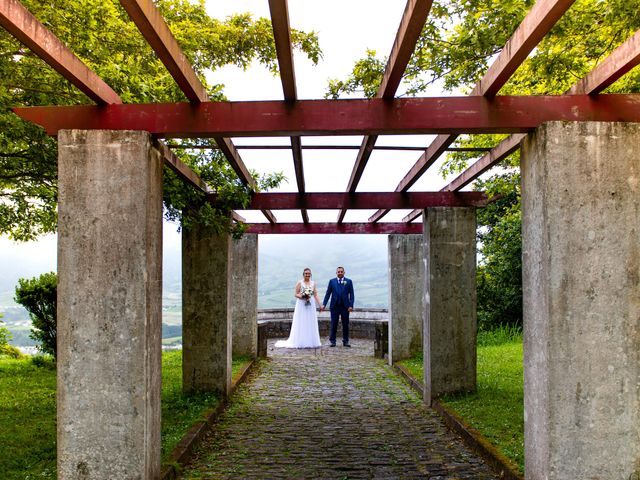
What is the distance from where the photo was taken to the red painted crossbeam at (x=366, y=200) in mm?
9320

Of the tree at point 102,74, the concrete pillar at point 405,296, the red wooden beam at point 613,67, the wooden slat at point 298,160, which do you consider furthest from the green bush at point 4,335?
the red wooden beam at point 613,67

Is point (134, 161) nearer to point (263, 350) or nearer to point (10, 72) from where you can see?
point (10, 72)

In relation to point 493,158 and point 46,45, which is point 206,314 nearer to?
point 493,158

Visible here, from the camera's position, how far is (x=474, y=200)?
30.5 feet

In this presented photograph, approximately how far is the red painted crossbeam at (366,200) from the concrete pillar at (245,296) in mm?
4680

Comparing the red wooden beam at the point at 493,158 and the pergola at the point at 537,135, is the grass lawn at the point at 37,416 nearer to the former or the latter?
the pergola at the point at 537,135

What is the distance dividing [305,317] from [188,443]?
10.4 m

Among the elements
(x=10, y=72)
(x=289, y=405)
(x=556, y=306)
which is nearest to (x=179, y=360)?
(x=289, y=405)

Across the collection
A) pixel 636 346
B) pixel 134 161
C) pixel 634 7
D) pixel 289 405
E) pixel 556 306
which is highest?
pixel 634 7

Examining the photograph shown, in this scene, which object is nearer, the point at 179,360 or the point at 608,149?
the point at 608,149

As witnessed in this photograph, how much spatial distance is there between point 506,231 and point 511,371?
7648 mm

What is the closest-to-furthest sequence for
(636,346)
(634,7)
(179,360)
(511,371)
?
(636,346) < (634,7) < (511,371) < (179,360)

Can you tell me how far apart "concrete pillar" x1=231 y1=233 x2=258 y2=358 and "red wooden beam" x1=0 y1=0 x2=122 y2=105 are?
30.7 ft

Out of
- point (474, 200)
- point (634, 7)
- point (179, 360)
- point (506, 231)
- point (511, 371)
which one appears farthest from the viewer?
point (506, 231)
